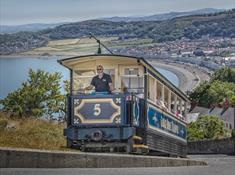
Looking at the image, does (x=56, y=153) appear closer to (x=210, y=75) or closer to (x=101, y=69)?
(x=101, y=69)

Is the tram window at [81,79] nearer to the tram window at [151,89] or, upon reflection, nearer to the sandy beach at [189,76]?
the tram window at [151,89]

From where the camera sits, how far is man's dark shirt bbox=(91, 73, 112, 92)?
22297mm

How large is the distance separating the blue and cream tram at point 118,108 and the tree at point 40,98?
18536 mm

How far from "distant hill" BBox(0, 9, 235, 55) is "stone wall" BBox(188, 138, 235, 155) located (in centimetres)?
2389

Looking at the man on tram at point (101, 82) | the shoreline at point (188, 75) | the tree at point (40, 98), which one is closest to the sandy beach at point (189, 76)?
the shoreline at point (188, 75)

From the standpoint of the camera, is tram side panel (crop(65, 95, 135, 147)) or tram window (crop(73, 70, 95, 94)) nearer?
tram side panel (crop(65, 95, 135, 147))

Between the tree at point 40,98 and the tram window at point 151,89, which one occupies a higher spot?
the tram window at point 151,89

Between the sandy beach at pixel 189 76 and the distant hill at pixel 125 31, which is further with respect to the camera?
the sandy beach at pixel 189 76

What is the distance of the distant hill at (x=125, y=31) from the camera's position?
91.2 m

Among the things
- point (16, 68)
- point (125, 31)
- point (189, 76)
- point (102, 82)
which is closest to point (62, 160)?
point (102, 82)

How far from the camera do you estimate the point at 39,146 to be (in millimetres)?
17000

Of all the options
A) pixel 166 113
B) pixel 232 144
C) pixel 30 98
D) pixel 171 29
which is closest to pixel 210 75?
pixel 171 29

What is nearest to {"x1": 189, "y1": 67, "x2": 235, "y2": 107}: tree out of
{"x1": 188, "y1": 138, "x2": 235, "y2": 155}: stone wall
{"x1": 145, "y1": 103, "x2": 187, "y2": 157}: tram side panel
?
{"x1": 188, "y1": 138, "x2": 235, "y2": 155}: stone wall

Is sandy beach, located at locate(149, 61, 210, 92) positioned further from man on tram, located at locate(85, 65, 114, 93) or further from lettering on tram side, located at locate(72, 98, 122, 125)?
lettering on tram side, located at locate(72, 98, 122, 125)
